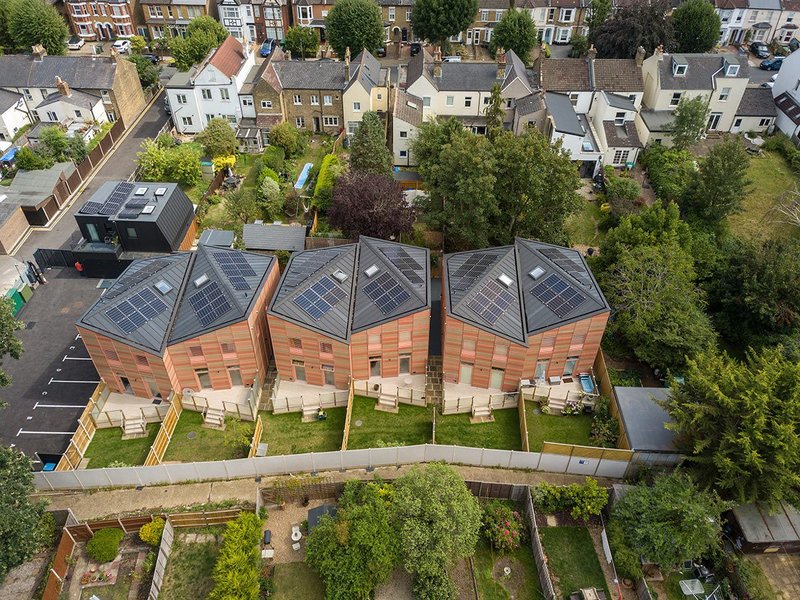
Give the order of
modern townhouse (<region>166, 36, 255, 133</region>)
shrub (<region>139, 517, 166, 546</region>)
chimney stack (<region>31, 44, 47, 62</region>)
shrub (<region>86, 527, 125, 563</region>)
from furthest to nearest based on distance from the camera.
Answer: chimney stack (<region>31, 44, 47, 62</region>), modern townhouse (<region>166, 36, 255, 133</region>), shrub (<region>139, 517, 166, 546</region>), shrub (<region>86, 527, 125, 563</region>)

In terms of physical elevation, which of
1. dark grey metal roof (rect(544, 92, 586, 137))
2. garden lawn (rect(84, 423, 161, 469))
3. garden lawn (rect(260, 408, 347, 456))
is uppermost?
dark grey metal roof (rect(544, 92, 586, 137))

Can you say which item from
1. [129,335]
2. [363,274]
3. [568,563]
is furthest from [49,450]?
[568,563]

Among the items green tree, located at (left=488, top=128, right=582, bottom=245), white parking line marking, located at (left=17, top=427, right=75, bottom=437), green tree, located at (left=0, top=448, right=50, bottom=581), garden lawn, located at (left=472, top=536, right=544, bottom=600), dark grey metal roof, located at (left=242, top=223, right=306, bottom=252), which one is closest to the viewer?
green tree, located at (left=0, top=448, right=50, bottom=581)

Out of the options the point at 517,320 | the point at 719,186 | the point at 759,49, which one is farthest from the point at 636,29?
the point at 517,320

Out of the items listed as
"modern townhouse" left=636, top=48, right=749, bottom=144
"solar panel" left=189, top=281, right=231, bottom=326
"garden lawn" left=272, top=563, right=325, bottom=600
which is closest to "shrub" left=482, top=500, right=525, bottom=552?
"garden lawn" left=272, top=563, right=325, bottom=600

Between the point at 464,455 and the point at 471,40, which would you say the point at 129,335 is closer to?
the point at 464,455

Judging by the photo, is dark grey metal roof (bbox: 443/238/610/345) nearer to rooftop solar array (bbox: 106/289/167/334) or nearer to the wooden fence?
rooftop solar array (bbox: 106/289/167/334)
